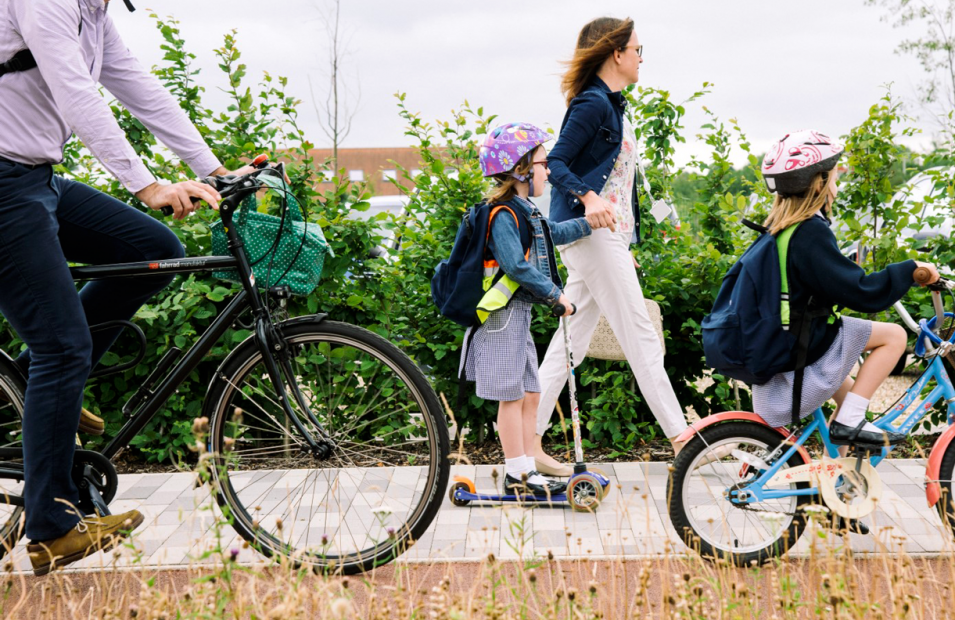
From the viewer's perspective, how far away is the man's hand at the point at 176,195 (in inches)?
122

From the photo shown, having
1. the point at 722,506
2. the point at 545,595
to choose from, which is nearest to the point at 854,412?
the point at 722,506

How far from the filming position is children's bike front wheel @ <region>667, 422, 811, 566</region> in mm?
3506

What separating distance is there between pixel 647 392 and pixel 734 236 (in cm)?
139

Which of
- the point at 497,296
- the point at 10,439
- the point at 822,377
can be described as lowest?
the point at 10,439

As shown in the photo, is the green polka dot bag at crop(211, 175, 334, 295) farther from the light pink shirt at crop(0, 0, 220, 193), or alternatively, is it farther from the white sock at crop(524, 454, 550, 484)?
the white sock at crop(524, 454, 550, 484)

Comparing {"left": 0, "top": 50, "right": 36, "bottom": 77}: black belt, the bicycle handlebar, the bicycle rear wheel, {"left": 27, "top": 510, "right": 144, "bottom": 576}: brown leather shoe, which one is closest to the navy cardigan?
the bicycle handlebar

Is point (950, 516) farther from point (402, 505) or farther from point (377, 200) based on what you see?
point (377, 200)

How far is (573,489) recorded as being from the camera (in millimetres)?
4164

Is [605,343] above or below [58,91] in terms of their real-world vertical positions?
below

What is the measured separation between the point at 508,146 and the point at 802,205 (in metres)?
1.21

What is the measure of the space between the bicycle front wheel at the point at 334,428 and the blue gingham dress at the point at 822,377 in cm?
113

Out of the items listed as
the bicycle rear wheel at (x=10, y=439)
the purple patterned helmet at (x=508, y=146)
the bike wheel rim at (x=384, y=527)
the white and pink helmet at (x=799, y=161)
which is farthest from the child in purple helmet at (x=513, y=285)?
the bicycle rear wheel at (x=10, y=439)

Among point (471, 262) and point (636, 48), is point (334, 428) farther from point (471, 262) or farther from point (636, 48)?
point (636, 48)

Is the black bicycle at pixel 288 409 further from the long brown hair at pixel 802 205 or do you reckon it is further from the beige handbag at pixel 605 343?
the beige handbag at pixel 605 343
